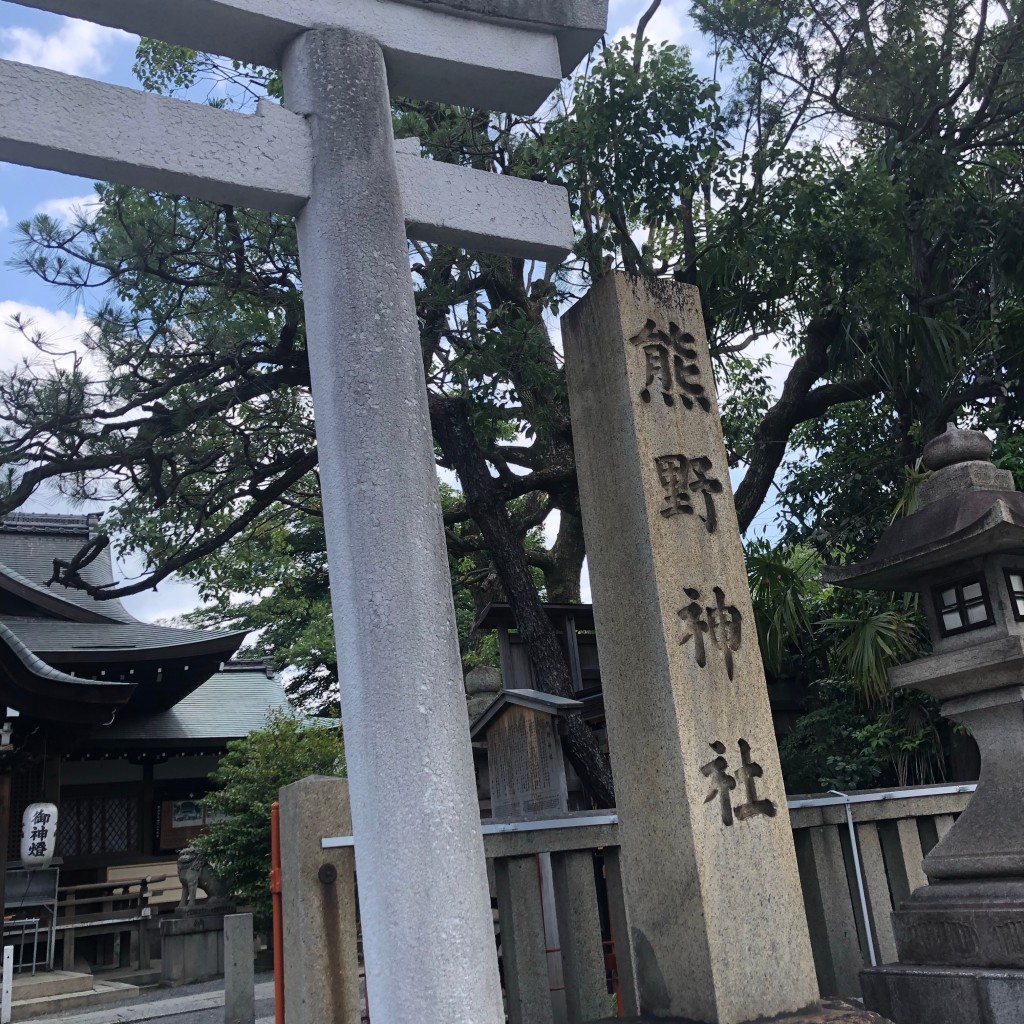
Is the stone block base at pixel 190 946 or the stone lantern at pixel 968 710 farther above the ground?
the stone lantern at pixel 968 710

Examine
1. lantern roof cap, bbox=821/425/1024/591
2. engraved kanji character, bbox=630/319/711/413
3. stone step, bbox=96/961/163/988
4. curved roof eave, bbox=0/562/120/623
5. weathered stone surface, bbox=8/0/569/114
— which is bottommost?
stone step, bbox=96/961/163/988

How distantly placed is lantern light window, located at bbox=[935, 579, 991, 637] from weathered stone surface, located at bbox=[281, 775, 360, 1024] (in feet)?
8.88

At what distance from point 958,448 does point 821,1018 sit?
251cm

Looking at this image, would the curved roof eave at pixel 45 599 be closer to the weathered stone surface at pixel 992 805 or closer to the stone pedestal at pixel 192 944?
the stone pedestal at pixel 192 944

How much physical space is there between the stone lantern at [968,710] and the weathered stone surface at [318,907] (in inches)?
84.8

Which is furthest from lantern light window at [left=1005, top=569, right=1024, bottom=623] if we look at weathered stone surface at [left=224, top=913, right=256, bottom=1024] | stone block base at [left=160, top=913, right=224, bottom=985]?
stone block base at [left=160, top=913, right=224, bottom=985]

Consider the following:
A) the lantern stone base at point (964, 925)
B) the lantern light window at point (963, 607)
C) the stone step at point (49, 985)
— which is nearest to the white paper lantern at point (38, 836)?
the stone step at point (49, 985)

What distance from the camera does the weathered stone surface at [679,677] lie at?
3.40 metres

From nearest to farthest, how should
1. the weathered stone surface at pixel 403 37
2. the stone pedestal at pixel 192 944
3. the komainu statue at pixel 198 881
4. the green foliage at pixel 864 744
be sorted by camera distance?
1. the weathered stone surface at pixel 403 37
2. the green foliage at pixel 864 744
3. the stone pedestal at pixel 192 944
4. the komainu statue at pixel 198 881

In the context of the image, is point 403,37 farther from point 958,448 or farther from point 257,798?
point 257,798

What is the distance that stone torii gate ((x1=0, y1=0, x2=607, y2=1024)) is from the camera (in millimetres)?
2777

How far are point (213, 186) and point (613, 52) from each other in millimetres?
5009

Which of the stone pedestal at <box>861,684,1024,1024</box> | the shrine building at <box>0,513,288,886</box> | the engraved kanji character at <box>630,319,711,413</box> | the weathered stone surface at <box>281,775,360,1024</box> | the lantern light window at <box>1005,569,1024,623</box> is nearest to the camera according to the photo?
the weathered stone surface at <box>281,775,360,1024</box>

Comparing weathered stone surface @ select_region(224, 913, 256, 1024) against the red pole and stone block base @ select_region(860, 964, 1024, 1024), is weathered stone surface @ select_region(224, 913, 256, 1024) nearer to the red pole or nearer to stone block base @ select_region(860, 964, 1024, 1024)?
the red pole
